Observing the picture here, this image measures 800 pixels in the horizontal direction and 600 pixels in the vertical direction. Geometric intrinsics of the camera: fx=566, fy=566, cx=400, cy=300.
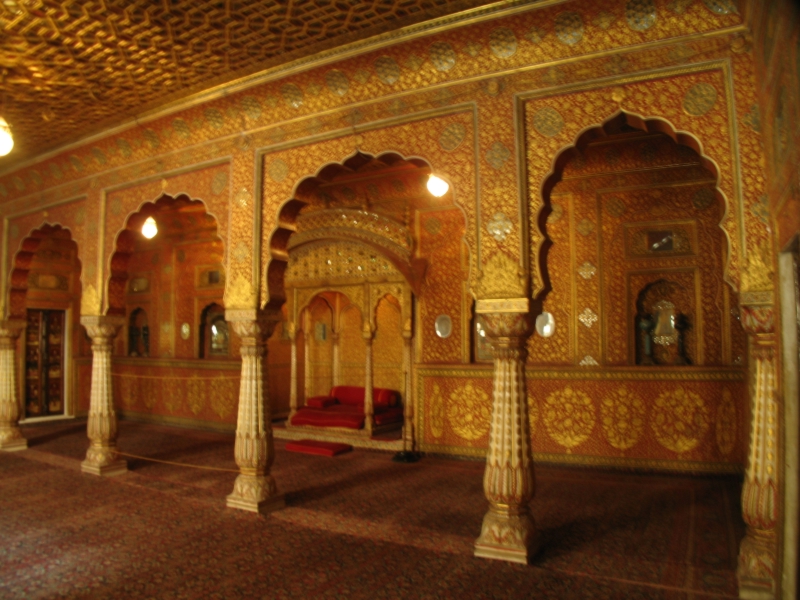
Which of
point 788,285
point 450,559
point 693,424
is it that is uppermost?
point 788,285

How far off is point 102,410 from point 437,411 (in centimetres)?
462

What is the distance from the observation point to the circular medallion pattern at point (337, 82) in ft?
17.8

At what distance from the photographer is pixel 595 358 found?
24.6 feet

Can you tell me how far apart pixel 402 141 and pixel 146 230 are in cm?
492

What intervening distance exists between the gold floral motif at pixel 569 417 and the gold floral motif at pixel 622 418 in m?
0.18

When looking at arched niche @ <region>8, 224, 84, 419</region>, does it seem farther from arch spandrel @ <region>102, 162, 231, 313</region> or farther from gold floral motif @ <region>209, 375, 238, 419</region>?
arch spandrel @ <region>102, 162, 231, 313</region>

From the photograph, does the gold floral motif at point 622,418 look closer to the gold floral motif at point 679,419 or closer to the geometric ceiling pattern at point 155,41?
the gold floral motif at point 679,419

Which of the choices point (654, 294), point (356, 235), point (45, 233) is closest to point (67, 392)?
point (45, 233)

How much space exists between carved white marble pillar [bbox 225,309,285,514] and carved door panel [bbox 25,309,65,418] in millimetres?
8606

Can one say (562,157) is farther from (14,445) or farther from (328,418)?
(14,445)

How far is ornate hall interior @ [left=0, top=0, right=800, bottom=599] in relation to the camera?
13.3 feet

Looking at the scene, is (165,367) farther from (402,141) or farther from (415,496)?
(402,141)

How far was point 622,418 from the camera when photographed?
725 centimetres

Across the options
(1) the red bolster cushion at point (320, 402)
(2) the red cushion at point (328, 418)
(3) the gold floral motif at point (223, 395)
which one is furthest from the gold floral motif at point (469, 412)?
(3) the gold floral motif at point (223, 395)
